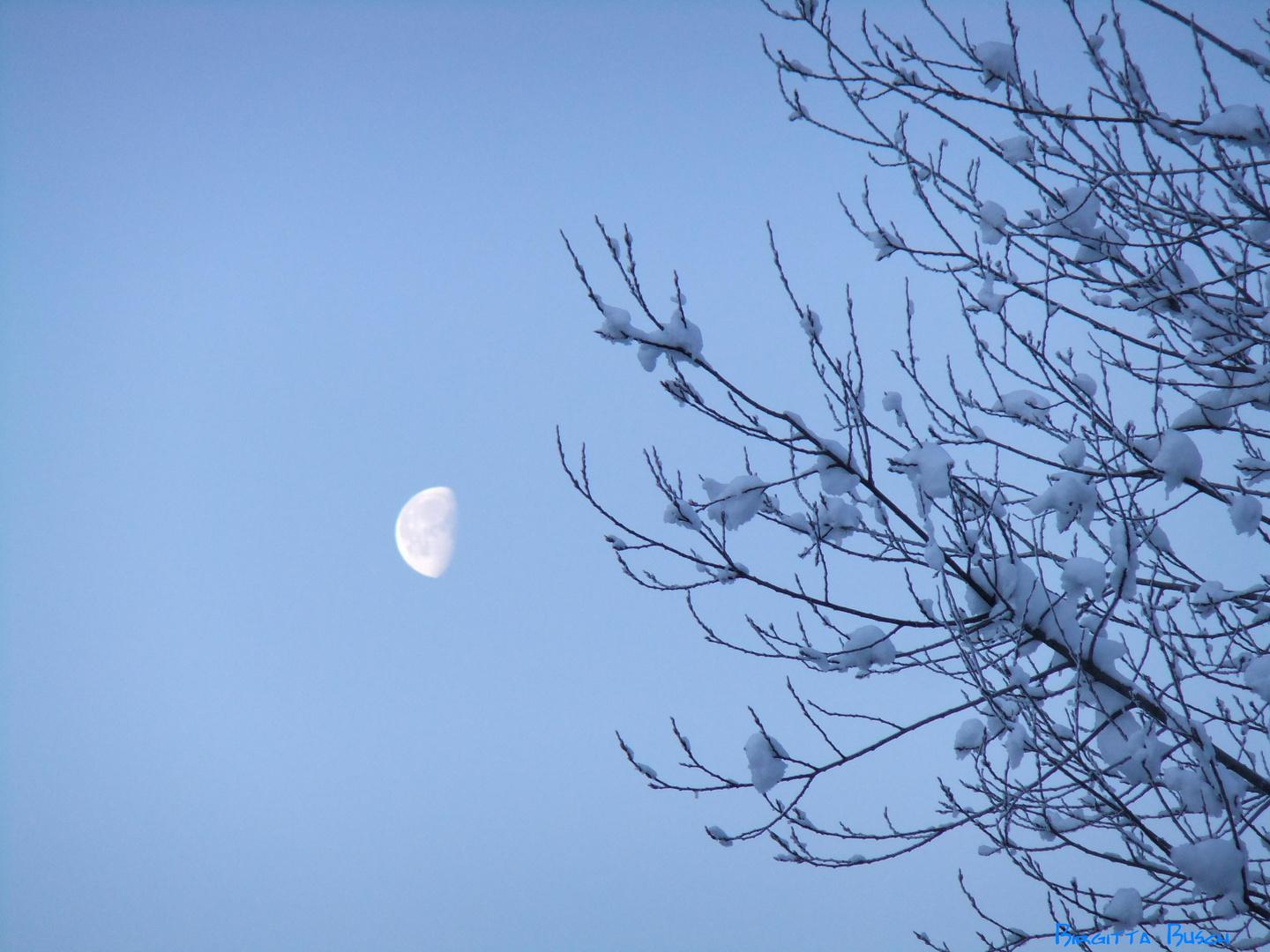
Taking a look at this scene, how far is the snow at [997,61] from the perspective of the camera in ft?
9.18

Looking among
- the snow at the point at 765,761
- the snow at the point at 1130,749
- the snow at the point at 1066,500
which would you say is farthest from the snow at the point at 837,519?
the snow at the point at 1130,749

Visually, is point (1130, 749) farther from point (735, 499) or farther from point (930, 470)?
point (735, 499)

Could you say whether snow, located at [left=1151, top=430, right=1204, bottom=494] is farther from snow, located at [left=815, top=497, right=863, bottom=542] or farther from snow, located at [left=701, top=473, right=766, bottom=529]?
snow, located at [left=701, top=473, right=766, bottom=529]

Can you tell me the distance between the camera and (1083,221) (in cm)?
288

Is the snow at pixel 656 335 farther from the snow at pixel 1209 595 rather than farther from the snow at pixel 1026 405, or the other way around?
the snow at pixel 1209 595

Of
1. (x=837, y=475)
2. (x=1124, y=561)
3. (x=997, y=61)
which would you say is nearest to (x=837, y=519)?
(x=837, y=475)

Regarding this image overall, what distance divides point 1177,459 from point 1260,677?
0.77 m

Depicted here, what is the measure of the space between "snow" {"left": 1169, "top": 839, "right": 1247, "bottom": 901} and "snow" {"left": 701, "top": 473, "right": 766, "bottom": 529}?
1296mm

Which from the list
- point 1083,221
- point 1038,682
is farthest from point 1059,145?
point 1038,682

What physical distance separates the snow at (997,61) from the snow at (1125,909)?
2.73 metres

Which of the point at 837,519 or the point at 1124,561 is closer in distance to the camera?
the point at 1124,561

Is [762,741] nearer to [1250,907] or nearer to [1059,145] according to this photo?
[1250,907]

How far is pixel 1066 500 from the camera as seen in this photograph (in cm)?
211

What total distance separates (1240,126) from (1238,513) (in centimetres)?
115
